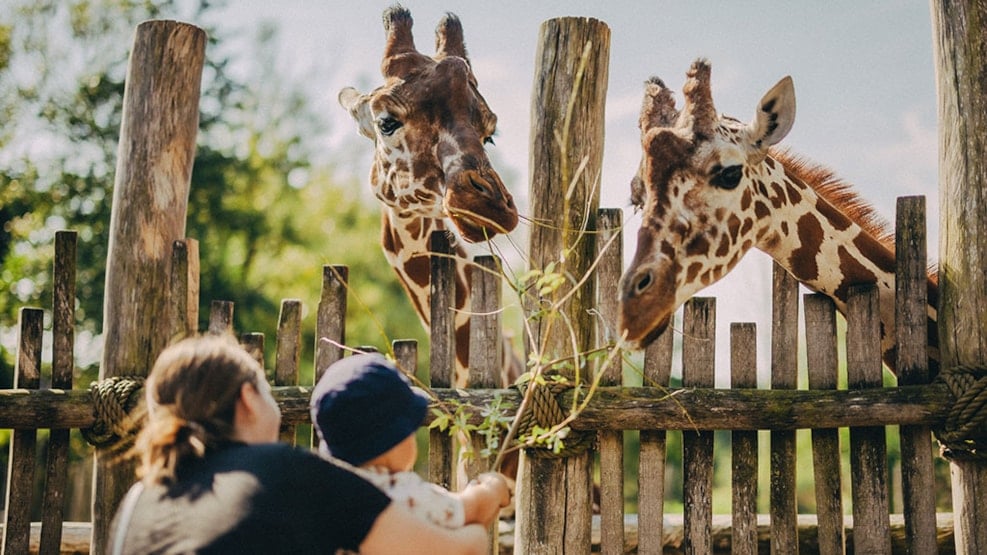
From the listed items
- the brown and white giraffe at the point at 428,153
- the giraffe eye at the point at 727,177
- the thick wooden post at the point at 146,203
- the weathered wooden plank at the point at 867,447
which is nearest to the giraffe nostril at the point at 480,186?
the brown and white giraffe at the point at 428,153

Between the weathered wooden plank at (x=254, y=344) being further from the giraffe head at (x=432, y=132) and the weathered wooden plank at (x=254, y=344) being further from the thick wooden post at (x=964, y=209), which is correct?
the thick wooden post at (x=964, y=209)

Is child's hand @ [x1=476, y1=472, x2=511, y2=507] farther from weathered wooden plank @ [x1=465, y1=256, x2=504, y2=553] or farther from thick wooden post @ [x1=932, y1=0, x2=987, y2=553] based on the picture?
thick wooden post @ [x1=932, y1=0, x2=987, y2=553]

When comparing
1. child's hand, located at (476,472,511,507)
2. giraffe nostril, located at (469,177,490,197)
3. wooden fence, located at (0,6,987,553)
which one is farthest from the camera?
giraffe nostril, located at (469,177,490,197)

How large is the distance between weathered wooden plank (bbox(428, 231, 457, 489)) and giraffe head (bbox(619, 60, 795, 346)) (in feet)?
3.10

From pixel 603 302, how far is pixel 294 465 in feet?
7.47

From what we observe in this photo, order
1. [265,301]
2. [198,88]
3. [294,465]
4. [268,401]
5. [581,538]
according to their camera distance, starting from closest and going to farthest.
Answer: [294,465], [268,401], [581,538], [198,88], [265,301]

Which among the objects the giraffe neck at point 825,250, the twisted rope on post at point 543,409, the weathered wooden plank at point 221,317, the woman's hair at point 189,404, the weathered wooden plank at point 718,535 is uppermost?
the giraffe neck at point 825,250

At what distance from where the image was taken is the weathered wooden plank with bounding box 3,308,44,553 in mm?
4383

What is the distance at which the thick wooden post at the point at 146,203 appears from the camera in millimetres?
4363

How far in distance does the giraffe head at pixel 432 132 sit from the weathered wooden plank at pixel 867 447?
1.63 metres

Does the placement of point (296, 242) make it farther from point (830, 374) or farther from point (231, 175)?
point (830, 374)

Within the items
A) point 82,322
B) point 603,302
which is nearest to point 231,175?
point 82,322

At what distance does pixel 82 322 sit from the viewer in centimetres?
1662

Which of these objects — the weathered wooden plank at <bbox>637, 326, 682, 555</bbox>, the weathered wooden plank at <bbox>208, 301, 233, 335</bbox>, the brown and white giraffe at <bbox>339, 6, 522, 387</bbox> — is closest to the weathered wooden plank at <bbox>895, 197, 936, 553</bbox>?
the weathered wooden plank at <bbox>637, 326, 682, 555</bbox>
